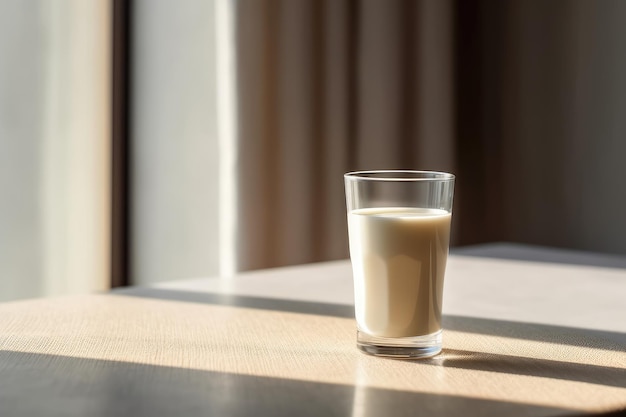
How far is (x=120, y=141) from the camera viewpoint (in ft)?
7.04

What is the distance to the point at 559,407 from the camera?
0.61 meters

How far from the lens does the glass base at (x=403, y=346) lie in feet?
2.46

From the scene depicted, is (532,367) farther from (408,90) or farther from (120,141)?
(408,90)

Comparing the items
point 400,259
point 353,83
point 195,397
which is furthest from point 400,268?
point 353,83

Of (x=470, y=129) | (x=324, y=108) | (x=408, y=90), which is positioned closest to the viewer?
(x=324, y=108)

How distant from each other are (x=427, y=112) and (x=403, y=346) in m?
1.88

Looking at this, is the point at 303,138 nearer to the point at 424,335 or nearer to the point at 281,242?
the point at 281,242

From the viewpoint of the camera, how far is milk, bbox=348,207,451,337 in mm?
742

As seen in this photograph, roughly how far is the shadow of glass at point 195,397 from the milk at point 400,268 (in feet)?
0.36

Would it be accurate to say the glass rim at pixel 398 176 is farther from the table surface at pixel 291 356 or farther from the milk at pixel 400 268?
the table surface at pixel 291 356

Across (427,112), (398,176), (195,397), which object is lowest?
(195,397)

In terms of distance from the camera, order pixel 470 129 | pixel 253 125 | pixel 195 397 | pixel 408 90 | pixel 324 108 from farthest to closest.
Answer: pixel 470 129
pixel 408 90
pixel 324 108
pixel 253 125
pixel 195 397

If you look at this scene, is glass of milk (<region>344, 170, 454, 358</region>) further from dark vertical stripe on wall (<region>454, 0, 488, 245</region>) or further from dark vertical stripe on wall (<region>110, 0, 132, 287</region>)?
dark vertical stripe on wall (<region>454, 0, 488, 245</region>)

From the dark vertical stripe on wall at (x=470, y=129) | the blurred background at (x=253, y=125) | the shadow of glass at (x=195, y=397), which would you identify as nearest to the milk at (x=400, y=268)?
the shadow of glass at (x=195, y=397)
